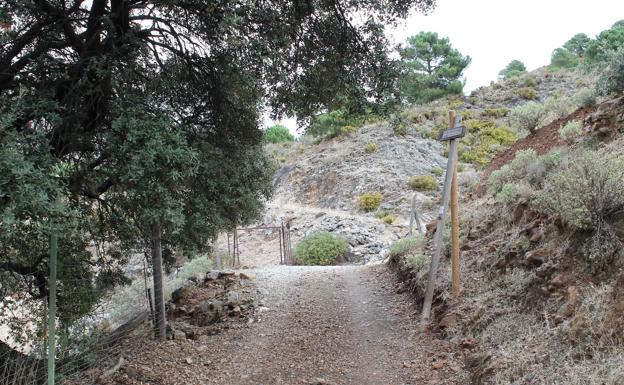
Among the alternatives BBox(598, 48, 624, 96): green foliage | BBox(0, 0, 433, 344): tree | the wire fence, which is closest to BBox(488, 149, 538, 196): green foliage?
BBox(598, 48, 624, 96): green foliage

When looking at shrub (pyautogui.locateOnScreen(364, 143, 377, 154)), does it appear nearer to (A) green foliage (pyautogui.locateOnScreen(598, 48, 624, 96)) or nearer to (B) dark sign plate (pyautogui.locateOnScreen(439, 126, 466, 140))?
(A) green foliage (pyautogui.locateOnScreen(598, 48, 624, 96))

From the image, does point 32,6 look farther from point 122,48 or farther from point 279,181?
point 279,181

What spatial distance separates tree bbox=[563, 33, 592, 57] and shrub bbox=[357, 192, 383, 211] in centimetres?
2898

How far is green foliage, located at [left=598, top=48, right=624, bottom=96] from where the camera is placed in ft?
28.8

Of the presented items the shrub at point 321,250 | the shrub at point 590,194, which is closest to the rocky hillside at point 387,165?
the shrub at point 321,250

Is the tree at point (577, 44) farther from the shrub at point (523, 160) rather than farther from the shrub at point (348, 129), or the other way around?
the shrub at point (523, 160)

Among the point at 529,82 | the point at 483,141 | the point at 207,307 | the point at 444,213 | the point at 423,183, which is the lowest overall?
the point at 207,307

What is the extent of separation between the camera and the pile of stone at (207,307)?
7262mm

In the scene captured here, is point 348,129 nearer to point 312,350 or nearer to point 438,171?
point 438,171

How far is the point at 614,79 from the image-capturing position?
8.80 m

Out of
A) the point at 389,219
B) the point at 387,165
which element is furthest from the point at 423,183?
the point at 389,219

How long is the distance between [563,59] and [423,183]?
23.8m

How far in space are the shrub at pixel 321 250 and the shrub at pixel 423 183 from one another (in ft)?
25.3

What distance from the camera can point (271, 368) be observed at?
18.8 feet
